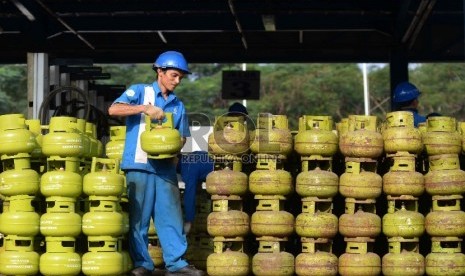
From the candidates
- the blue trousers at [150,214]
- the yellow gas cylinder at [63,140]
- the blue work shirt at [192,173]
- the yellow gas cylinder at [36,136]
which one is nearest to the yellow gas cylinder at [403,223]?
the blue trousers at [150,214]

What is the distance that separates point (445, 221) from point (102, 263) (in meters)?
3.63

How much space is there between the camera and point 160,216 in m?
9.48

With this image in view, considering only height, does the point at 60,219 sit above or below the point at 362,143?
below

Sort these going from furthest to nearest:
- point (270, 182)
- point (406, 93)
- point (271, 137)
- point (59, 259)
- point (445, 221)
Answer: point (406, 93), point (271, 137), point (270, 182), point (445, 221), point (59, 259)

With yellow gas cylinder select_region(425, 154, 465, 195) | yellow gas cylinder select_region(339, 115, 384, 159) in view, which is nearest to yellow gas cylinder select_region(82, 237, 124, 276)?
yellow gas cylinder select_region(339, 115, 384, 159)

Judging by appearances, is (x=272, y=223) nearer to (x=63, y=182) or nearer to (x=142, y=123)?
(x=142, y=123)

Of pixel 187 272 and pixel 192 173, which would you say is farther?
pixel 192 173

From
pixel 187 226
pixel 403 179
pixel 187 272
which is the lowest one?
pixel 187 272

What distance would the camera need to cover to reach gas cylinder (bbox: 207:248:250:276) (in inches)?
372

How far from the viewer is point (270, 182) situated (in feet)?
31.4

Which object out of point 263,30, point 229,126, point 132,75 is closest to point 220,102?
point 132,75

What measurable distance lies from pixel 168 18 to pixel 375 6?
3968 millimetres

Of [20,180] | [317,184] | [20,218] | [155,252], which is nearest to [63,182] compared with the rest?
[20,180]

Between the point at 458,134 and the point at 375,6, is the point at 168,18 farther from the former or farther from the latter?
the point at 458,134
